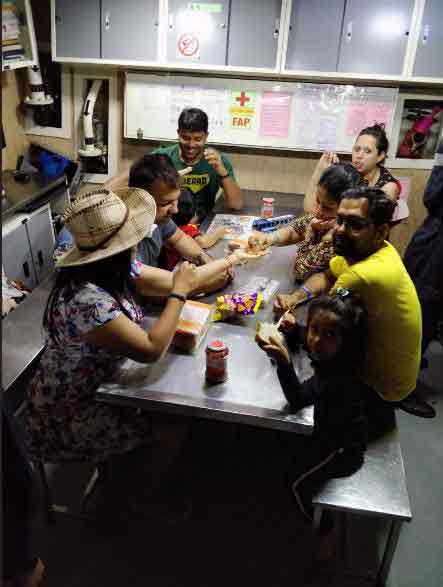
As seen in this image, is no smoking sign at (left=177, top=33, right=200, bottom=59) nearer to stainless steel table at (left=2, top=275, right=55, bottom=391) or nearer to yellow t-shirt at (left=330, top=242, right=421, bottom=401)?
stainless steel table at (left=2, top=275, right=55, bottom=391)

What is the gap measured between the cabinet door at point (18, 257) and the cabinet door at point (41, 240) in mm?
68

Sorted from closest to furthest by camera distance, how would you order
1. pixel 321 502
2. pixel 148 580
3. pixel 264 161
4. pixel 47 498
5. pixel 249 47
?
pixel 321 502 → pixel 148 580 → pixel 47 498 → pixel 249 47 → pixel 264 161

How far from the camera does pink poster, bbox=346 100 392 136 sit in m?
4.14

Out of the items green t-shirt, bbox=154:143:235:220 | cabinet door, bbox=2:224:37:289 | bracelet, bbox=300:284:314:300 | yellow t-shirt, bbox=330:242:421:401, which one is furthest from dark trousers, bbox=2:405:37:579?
green t-shirt, bbox=154:143:235:220

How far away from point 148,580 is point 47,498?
1.86ft

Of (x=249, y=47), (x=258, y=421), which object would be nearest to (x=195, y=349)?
(x=258, y=421)

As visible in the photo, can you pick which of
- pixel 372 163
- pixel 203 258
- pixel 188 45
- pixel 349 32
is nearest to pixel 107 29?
pixel 188 45

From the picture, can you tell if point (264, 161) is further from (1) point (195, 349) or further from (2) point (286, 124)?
(1) point (195, 349)

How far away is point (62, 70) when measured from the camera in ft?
14.6

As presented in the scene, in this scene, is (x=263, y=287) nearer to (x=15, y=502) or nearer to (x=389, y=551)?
(x=389, y=551)

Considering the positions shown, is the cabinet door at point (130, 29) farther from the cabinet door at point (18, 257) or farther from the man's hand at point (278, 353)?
the man's hand at point (278, 353)

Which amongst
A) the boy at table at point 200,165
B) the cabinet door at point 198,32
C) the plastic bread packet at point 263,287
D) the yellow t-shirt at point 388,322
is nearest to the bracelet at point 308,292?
the plastic bread packet at point 263,287

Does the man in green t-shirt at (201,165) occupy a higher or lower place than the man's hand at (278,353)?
higher

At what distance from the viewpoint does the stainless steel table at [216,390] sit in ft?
5.51
